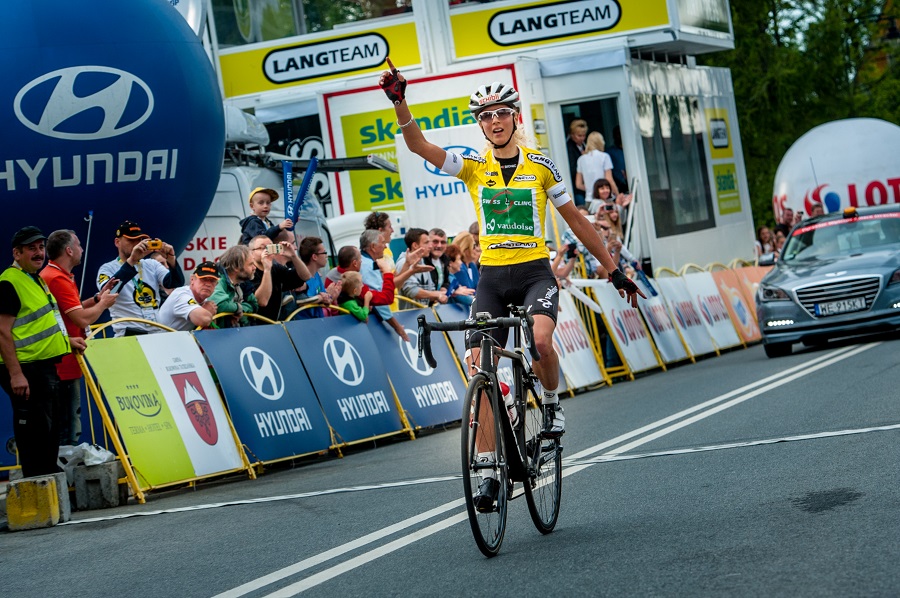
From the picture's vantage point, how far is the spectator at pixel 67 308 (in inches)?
458

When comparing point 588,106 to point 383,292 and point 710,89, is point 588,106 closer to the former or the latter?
point 710,89

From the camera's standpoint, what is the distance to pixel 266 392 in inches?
511

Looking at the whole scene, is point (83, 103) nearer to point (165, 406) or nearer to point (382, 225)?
point (165, 406)

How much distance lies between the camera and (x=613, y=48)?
87.0ft

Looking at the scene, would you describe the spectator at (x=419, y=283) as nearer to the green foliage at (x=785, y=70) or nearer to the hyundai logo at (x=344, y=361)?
the hyundai logo at (x=344, y=361)

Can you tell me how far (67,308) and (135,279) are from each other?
1.95m

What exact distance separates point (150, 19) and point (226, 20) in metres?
15.1

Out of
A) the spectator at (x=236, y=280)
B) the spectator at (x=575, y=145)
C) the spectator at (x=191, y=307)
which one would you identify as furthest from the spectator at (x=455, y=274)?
the spectator at (x=575, y=145)

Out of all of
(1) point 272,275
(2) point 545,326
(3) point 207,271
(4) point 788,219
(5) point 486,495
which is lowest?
(5) point 486,495

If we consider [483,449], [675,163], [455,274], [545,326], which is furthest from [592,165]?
[483,449]

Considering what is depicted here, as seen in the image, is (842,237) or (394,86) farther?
(842,237)

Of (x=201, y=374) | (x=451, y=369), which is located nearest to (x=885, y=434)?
(x=201, y=374)

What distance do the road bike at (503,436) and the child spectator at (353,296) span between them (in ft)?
22.4

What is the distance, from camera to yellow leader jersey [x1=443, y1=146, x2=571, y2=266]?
809cm
